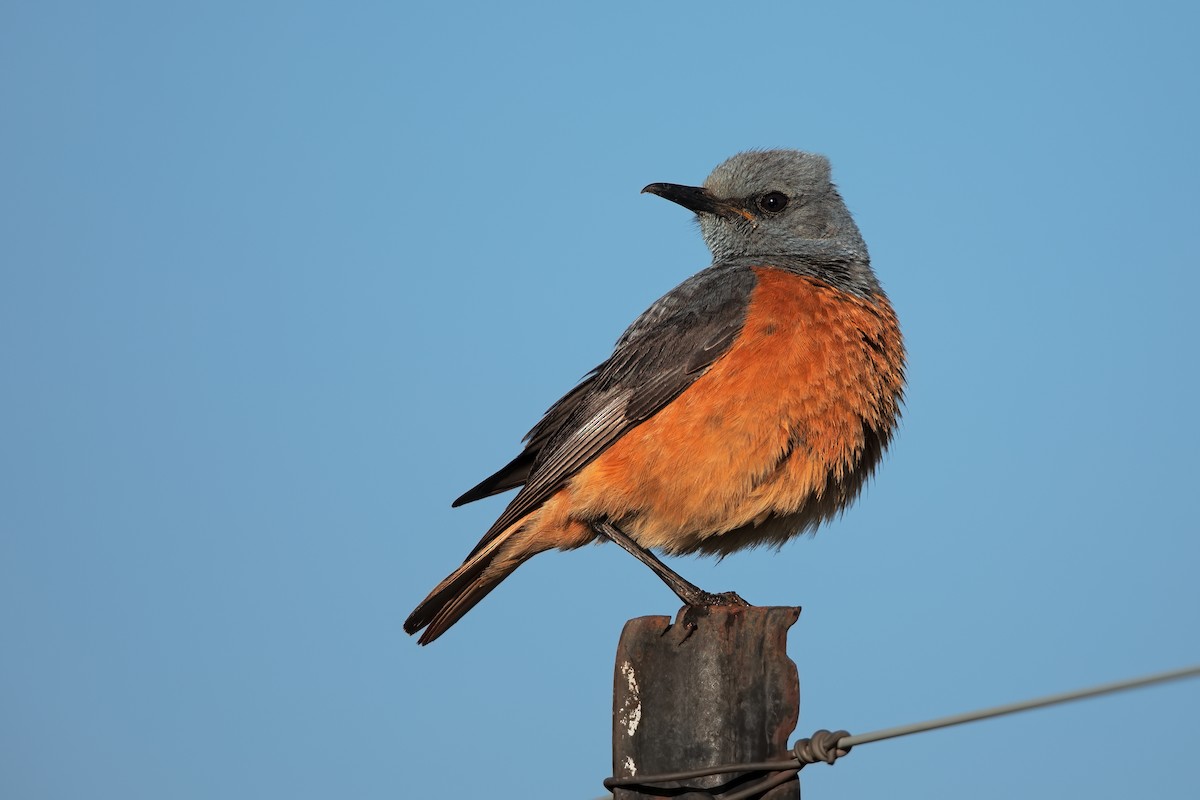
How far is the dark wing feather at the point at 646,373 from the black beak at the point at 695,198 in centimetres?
84

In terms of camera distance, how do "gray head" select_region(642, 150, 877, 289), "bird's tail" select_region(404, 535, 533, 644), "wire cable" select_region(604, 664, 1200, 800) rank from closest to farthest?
1. "wire cable" select_region(604, 664, 1200, 800)
2. "bird's tail" select_region(404, 535, 533, 644)
3. "gray head" select_region(642, 150, 877, 289)

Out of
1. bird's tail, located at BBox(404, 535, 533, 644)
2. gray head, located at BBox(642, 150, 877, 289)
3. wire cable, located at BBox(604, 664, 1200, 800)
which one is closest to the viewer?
wire cable, located at BBox(604, 664, 1200, 800)

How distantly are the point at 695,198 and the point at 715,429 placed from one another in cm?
227

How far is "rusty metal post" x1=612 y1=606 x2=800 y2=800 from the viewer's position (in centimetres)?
415

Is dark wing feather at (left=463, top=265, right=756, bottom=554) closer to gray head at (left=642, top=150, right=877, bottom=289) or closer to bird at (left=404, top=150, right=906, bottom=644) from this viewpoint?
bird at (left=404, top=150, right=906, bottom=644)

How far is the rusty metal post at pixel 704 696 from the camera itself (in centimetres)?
415

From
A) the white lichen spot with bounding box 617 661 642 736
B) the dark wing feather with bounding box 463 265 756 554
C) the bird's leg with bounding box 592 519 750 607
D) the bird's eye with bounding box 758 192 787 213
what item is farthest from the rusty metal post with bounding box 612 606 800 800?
the bird's eye with bounding box 758 192 787 213

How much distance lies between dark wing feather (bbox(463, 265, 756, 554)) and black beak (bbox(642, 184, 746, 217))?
2.76 ft

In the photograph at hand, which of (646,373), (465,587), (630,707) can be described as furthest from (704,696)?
(465,587)

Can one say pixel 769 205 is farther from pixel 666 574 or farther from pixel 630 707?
pixel 630 707

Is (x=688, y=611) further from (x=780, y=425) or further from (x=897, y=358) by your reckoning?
(x=897, y=358)

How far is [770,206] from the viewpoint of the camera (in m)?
8.01

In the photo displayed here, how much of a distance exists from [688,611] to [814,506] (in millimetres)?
2563

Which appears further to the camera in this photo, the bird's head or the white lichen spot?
the bird's head
